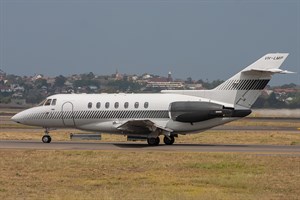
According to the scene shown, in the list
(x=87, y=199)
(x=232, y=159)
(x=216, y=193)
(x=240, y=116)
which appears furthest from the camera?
(x=240, y=116)

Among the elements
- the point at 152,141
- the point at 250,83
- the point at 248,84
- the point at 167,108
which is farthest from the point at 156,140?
the point at 250,83

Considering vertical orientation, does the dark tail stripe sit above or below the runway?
above

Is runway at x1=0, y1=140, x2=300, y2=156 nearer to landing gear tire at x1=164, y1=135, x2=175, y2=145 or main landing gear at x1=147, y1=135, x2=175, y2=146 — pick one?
main landing gear at x1=147, y1=135, x2=175, y2=146

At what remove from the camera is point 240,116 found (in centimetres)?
Result: 3581

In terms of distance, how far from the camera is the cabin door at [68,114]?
3941 centimetres

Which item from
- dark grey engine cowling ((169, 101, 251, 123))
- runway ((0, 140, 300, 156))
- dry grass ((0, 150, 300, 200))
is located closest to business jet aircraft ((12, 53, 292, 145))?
dark grey engine cowling ((169, 101, 251, 123))

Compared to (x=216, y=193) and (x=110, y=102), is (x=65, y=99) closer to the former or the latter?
(x=110, y=102)

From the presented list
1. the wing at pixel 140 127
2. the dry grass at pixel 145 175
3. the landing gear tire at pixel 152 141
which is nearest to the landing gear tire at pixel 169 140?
the landing gear tire at pixel 152 141

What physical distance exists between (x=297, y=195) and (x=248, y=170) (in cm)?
584

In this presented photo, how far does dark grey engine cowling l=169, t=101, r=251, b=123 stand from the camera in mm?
35781

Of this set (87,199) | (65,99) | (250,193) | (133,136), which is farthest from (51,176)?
(65,99)

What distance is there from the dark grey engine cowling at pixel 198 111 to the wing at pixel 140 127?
3.67ft

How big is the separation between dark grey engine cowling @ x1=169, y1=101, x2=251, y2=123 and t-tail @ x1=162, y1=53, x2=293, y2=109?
0.45 metres

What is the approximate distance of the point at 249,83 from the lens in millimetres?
36156
